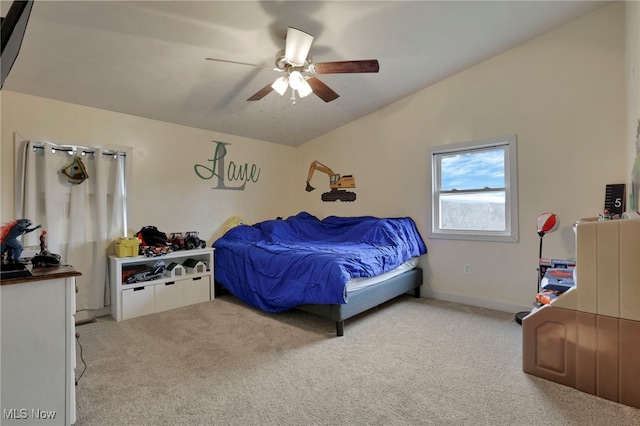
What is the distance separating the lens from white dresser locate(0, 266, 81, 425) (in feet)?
4.27

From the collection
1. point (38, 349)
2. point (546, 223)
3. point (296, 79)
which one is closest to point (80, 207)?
point (38, 349)

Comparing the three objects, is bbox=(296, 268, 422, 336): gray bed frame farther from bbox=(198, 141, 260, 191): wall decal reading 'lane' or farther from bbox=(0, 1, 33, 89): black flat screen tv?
bbox=(0, 1, 33, 89): black flat screen tv

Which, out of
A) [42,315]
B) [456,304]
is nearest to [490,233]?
[456,304]

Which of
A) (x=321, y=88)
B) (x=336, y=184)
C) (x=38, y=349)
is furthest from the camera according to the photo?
(x=336, y=184)

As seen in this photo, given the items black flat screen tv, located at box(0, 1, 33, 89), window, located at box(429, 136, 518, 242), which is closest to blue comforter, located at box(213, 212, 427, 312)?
window, located at box(429, 136, 518, 242)

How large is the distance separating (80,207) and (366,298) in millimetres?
2954

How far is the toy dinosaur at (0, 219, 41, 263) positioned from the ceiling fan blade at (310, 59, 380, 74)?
6.71ft

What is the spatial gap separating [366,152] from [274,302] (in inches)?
96.6

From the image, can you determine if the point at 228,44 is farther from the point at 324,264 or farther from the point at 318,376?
the point at 318,376

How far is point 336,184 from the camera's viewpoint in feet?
15.3

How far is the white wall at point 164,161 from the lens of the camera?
110 inches

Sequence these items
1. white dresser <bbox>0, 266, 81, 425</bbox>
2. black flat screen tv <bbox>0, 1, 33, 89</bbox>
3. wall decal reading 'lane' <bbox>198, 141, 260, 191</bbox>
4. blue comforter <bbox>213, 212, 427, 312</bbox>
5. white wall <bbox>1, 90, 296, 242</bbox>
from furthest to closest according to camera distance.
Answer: wall decal reading 'lane' <bbox>198, 141, 260, 191</bbox>
white wall <bbox>1, 90, 296, 242</bbox>
blue comforter <bbox>213, 212, 427, 312</bbox>
white dresser <bbox>0, 266, 81, 425</bbox>
black flat screen tv <bbox>0, 1, 33, 89</bbox>

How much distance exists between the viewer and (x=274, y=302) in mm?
2977

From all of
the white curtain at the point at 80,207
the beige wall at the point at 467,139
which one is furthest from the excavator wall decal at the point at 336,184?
the white curtain at the point at 80,207
